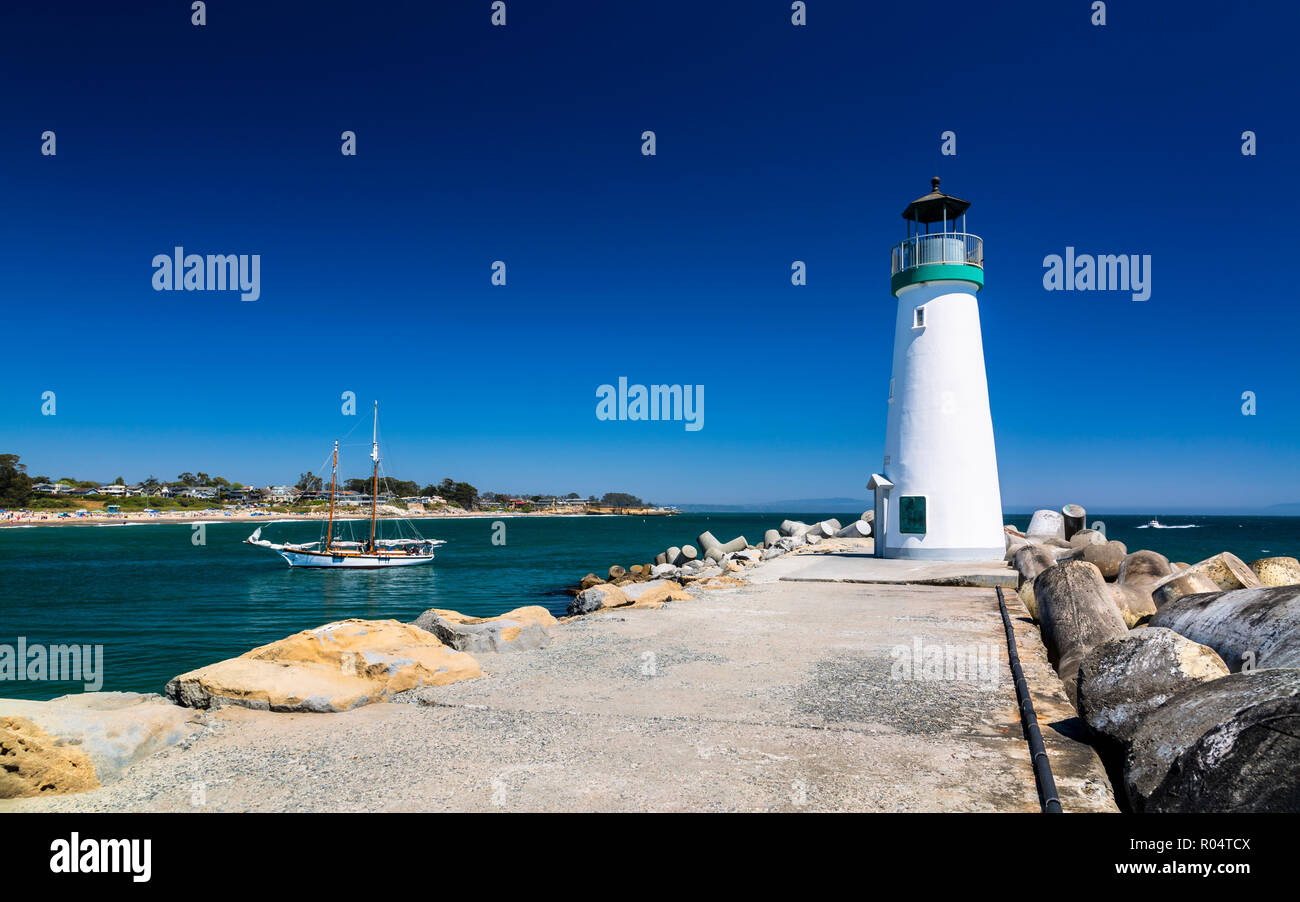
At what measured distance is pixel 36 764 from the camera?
4480 mm

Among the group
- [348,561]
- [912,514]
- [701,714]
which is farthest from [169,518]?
[701,714]

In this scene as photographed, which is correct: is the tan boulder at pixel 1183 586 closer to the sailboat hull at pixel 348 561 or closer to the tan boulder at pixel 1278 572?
the tan boulder at pixel 1278 572

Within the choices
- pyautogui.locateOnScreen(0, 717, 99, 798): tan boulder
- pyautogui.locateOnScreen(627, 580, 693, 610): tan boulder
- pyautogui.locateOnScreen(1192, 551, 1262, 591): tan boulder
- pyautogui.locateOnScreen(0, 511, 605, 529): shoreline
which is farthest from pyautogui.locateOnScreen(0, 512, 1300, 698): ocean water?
pyautogui.locateOnScreen(0, 511, 605, 529): shoreline

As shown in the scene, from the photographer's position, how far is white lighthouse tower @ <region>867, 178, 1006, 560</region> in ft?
62.2

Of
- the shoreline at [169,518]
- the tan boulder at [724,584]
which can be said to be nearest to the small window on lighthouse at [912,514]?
the tan boulder at [724,584]

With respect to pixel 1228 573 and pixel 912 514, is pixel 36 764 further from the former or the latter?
pixel 912 514

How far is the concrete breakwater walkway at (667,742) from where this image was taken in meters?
4.39

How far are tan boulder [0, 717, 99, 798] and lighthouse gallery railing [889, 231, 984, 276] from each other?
19160mm

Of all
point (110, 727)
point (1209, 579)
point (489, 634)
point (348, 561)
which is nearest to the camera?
point (110, 727)

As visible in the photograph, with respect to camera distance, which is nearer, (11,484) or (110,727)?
(110,727)

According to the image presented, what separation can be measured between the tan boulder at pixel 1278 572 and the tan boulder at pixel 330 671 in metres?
11.2

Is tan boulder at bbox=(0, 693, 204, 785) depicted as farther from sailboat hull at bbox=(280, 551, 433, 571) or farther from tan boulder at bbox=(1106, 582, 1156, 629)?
sailboat hull at bbox=(280, 551, 433, 571)

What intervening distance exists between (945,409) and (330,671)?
1630 cm

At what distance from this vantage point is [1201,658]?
5090mm
